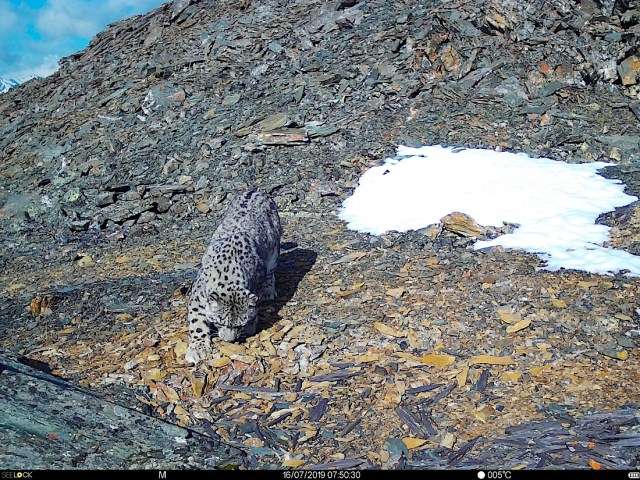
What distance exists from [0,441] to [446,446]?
15.0ft

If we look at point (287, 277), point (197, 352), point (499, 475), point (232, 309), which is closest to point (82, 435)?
point (197, 352)

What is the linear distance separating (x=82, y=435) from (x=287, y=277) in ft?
16.8

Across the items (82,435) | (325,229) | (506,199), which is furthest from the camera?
(325,229)

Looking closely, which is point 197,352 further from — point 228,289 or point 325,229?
point 325,229

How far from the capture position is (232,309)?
8.71 metres

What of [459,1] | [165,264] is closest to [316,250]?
[165,264]

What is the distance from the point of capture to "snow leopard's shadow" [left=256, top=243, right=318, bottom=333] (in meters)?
9.84

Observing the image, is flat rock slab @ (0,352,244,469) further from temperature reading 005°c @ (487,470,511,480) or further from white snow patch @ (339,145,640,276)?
white snow patch @ (339,145,640,276)

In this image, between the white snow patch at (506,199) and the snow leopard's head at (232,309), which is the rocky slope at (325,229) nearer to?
the snow leopard's head at (232,309)

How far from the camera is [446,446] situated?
6676mm

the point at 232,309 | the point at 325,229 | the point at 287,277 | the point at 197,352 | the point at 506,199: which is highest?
the point at 232,309

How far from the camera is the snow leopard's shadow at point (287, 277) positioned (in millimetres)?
9844

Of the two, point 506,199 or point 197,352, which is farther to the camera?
point 506,199

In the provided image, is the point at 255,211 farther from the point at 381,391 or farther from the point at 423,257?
the point at 381,391
